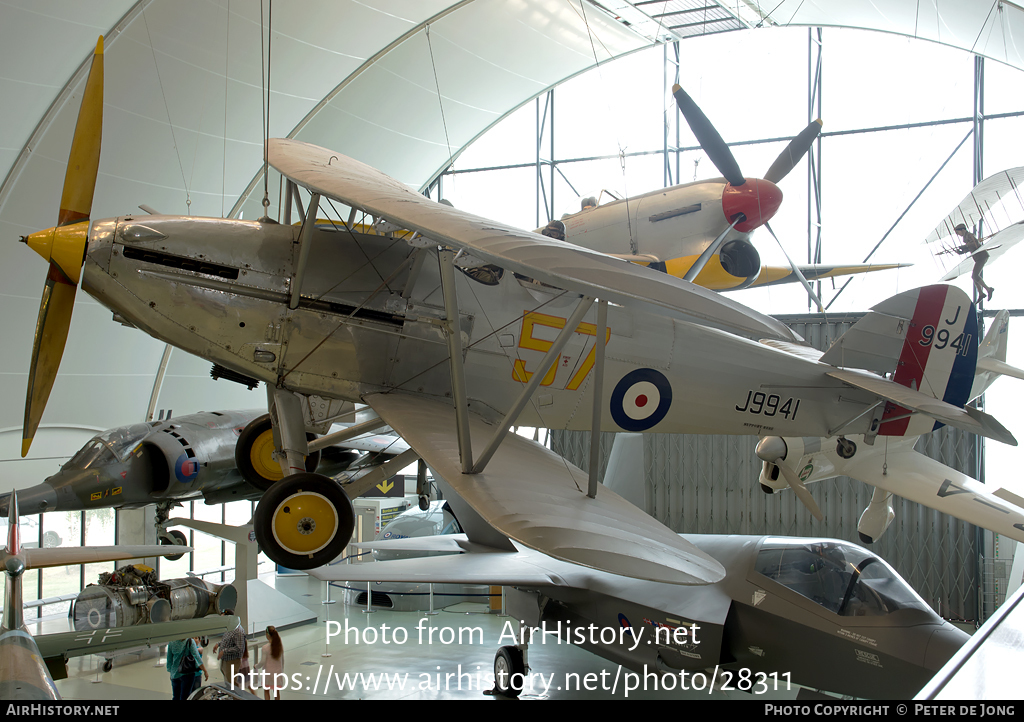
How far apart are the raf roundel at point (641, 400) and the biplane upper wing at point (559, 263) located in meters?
2.09

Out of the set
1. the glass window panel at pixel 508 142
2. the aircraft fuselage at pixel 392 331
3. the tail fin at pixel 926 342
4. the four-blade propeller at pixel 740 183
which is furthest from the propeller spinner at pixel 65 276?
A: the glass window panel at pixel 508 142

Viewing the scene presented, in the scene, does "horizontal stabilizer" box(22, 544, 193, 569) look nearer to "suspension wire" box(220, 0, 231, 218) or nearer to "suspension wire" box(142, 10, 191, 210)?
"suspension wire" box(142, 10, 191, 210)

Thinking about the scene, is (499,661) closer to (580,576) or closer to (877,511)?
(580,576)

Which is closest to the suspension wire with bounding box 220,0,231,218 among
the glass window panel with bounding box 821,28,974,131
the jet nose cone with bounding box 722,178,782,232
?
the jet nose cone with bounding box 722,178,782,232

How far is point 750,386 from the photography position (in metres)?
5.63

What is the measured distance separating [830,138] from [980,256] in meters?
6.12

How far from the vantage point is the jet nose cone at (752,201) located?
7855 mm

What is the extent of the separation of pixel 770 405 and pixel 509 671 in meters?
4.87

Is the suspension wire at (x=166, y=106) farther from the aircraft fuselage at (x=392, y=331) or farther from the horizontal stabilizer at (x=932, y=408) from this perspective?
the horizontal stabilizer at (x=932, y=408)

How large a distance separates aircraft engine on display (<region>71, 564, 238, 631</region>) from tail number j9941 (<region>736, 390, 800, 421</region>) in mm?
6697

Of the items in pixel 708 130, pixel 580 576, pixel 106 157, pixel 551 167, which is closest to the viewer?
pixel 708 130

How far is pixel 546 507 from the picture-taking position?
11.8 ft

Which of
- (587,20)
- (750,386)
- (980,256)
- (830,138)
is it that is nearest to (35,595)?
A: (750,386)

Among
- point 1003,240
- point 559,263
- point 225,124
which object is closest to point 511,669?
point 559,263
